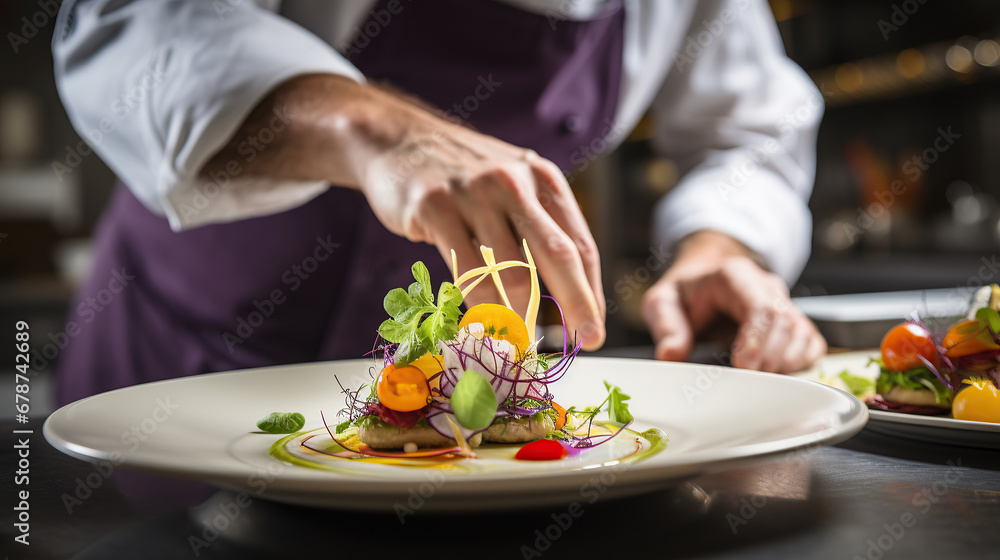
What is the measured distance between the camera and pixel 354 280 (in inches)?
60.7

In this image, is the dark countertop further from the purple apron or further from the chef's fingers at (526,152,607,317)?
the purple apron

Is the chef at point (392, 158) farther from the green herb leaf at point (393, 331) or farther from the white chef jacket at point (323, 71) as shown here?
the green herb leaf at point (393, 331)

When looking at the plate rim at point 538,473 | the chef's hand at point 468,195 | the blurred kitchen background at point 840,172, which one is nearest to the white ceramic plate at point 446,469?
the plate rim at point 538,473

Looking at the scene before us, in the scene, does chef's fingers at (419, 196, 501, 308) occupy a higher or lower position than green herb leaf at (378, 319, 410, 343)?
higher

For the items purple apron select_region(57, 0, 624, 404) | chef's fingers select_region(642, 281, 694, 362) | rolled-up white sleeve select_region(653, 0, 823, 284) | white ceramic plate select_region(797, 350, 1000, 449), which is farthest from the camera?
rolled-up white sleeve select_region(653, 0, 823, 284)

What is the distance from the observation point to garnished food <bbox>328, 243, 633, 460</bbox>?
69 centimetres

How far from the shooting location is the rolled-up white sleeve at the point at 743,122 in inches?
70.1

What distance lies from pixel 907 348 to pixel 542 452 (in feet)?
1.32

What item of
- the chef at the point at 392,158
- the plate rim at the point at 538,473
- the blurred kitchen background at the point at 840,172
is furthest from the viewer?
the blurred kitchen background at the point at 840,172

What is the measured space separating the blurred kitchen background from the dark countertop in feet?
8.47

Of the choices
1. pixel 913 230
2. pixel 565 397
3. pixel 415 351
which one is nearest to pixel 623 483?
pixel 415 351

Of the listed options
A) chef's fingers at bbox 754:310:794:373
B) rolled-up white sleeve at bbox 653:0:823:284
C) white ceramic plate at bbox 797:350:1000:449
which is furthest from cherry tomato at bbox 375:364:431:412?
rolled-up white sleeve at bbox 653:0:823:284

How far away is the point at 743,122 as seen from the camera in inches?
72.7

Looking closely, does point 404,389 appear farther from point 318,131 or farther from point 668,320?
point 668,320
